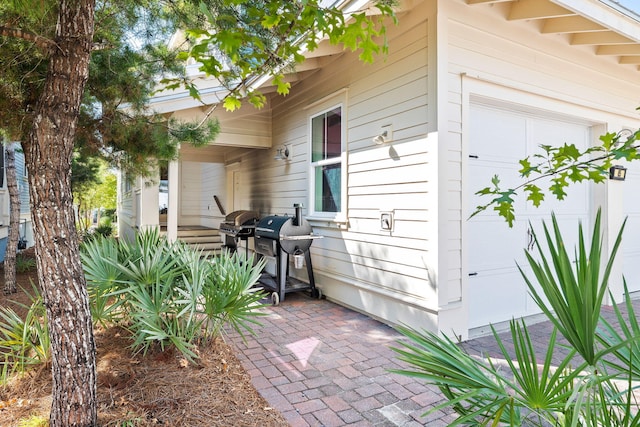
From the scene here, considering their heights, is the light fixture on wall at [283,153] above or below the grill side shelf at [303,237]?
above

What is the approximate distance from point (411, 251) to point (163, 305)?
239 cm

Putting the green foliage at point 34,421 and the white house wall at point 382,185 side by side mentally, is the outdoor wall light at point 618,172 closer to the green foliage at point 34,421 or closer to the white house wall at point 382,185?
the white house wall at point 382,185

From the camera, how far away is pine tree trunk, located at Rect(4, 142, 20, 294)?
526 centimetres

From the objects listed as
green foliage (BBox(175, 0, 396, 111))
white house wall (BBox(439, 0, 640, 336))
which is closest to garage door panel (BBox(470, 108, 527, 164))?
white house wall (BBox(439, 0, 640, 336))

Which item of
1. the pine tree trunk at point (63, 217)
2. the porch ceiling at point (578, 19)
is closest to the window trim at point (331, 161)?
the porch ceiling at point (578, 19)

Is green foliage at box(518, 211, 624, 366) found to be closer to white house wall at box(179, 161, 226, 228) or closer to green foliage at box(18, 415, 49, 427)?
green foliage at box(18, 415, 49, 427)

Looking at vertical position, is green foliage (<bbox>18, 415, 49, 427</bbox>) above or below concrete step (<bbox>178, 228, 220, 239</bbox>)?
below

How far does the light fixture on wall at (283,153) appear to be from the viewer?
6.31 metres

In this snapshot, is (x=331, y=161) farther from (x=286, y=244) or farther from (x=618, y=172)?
(x=618, y=172)

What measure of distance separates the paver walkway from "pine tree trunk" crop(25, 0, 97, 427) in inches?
48.6

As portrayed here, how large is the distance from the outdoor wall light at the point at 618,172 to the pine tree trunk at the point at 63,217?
5.92m

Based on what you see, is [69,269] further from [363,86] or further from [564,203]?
[564,203]

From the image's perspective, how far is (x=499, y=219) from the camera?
416cm

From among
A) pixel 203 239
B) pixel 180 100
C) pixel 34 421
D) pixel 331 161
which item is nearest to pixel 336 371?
pixel 34 421
